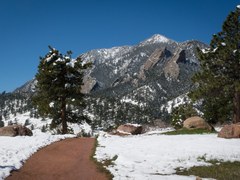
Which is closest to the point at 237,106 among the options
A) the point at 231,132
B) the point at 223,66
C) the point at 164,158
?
the point at 223,66

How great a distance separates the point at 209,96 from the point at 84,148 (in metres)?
20.4

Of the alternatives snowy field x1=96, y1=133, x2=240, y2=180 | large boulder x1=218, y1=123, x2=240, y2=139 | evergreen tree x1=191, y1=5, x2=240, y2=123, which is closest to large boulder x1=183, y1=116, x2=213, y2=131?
evergreen tree x1=191, y1=5, x2=240, y2=123

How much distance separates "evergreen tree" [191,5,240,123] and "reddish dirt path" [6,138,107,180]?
20.1 meters

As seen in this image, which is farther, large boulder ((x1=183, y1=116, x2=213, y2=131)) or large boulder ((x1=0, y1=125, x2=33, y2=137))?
large boulder ((x1=183, y1=116, x2=213, y2=131))

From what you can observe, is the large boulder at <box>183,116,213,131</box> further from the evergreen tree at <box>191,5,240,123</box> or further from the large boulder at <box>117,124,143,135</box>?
the large boulder at <box>117,124,143,135</box>

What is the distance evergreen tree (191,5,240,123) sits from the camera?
36.8 meters

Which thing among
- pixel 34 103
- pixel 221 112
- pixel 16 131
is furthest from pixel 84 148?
pixel 221 112

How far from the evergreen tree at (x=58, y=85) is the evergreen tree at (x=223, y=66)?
1627cm

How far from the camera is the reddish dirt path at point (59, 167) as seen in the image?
14.7 m

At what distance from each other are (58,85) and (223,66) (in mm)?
21987

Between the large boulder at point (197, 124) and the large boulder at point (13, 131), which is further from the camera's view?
the large boulder at point (197, 124)

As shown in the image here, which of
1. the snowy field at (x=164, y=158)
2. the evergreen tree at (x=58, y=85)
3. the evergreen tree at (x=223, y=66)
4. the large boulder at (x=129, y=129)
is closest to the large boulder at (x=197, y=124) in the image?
the evergreen tree at (x=223, y=66)

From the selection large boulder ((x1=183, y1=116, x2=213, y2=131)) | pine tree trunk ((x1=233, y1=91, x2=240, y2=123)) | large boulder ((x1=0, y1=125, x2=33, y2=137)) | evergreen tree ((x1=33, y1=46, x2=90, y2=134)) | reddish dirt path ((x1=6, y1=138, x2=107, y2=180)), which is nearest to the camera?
reddish dirt path ((x1=6, y1=138, x2=107, y2=180))

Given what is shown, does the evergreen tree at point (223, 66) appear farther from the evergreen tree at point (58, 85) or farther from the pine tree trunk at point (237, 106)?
the evergreen tree at point (58, 85)
